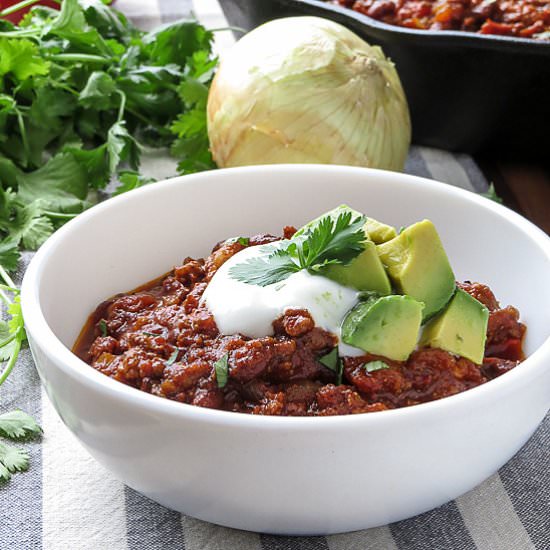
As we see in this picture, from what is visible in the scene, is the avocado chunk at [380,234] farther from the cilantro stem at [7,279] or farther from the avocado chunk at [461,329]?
the cilantro stem at [7,279]

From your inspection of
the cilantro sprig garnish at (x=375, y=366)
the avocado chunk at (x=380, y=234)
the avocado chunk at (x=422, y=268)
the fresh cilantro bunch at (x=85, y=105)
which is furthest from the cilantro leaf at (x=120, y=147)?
the cilantro sprig garnish at (x=375, y=366)

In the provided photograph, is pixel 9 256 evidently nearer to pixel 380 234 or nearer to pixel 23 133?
pixel 23 133

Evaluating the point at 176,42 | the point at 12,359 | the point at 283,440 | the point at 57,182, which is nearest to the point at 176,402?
the point at 283,440

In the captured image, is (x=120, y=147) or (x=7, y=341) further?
(x=120, y=147)

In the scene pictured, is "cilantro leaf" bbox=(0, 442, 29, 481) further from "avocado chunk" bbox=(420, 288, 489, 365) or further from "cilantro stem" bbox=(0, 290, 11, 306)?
"avocado chunk" bbox=(420, 288, 489, 365)

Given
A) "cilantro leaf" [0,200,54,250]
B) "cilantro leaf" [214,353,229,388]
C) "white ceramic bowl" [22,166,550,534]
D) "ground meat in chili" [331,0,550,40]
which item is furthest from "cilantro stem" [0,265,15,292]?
"ground meat in chili" [331,0,550,40]

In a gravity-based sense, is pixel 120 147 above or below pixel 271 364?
below

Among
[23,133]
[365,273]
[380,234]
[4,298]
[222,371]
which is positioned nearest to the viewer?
[222,371]
